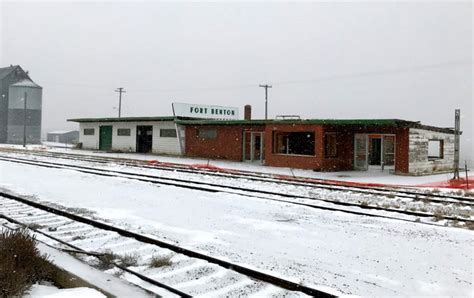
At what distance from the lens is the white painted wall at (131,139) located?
36.8 m

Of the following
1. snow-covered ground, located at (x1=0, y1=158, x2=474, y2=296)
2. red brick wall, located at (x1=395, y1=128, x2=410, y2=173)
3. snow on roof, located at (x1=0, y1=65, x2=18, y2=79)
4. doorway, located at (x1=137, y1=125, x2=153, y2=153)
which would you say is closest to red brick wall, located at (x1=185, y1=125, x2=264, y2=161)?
doorway, located at (x1=137, y1=125, x2=153, y2=153)

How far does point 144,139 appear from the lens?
4050cm

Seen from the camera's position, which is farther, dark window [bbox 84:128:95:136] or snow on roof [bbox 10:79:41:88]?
snow on roof [bbox 10:79:41:88]

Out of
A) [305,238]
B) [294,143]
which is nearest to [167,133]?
[294,143]

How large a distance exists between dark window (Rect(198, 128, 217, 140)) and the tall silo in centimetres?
4495

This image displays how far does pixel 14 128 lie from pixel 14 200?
64.0 m

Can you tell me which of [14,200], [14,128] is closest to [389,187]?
[14,200]

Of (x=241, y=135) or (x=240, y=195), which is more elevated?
(x=241, y=135)

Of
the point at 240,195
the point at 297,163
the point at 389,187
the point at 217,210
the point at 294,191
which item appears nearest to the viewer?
the point at 217,210

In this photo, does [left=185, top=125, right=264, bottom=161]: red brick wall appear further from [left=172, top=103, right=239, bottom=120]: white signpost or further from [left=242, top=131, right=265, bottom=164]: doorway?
[left=172, top=103, right=239, bottom=120]: white signpost

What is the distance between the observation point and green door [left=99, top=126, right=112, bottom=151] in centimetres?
4378

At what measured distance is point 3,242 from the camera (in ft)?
18.5

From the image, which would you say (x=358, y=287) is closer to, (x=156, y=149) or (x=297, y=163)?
(x=297, y=163)

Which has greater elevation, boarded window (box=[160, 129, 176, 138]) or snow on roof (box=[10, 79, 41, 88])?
snow on roof (box=[10, 79, 41, 88])
